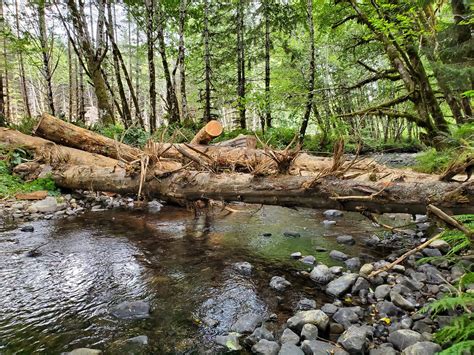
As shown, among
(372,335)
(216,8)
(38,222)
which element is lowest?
(372,335)

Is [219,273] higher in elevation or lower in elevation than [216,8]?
lower

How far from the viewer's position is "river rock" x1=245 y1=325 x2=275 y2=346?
8.01 ft

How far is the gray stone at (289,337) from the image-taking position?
95.1 inches

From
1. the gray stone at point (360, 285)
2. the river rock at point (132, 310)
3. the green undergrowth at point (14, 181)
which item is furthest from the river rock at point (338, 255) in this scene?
the green undergrowth at point (14, 181)

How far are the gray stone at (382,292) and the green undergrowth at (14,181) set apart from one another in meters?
7.39

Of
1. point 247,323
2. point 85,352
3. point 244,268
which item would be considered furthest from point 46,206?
point 247,323

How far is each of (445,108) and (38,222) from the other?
23.6m

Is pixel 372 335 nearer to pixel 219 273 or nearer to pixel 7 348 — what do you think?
pixel 219 273

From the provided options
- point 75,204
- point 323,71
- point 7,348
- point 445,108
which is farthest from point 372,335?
point 445,108

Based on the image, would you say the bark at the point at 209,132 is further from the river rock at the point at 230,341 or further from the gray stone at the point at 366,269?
the river rock at the point at 230,341

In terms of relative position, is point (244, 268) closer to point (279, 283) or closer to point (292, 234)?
point (279, 283)

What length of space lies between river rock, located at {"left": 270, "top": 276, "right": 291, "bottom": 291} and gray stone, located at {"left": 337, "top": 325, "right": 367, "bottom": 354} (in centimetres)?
101

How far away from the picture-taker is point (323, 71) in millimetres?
20984

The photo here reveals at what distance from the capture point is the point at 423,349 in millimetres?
2100
